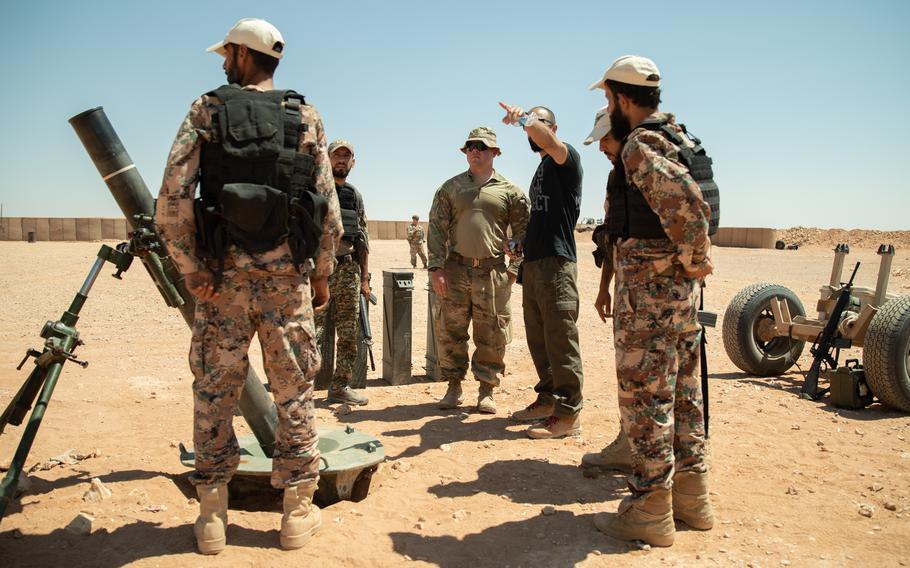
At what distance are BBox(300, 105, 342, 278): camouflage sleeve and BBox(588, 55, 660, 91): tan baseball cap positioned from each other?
1.46 meters

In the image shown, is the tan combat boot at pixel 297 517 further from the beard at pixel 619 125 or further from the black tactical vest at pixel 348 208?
the black tactical vest at pixel 348 208

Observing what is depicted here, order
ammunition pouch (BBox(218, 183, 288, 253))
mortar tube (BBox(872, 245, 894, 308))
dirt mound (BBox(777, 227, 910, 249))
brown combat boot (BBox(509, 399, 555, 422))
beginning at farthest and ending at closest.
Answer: dirt mound (BBox(777, 227, 910, 249)) → mortar tube (BBox(872, 245, 894, 308)) → brown combat boot (BBox(509, 399, 555, 422)) → ammunition pouch (BBox(218, 183, 288, 253))

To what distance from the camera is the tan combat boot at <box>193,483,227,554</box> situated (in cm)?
304

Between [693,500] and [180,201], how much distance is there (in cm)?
288

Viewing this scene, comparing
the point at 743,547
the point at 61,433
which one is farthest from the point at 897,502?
the point at 61,433

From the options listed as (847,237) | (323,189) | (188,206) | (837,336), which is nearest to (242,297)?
(188,206)

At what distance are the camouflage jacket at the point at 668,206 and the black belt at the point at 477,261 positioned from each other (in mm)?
2416

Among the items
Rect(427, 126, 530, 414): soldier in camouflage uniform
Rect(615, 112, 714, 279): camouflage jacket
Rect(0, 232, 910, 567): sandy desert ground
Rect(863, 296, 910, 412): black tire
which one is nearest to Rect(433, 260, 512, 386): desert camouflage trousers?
Rect(427, 126, 530, 414): soldier in camouflage uniform

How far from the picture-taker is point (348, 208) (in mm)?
5984

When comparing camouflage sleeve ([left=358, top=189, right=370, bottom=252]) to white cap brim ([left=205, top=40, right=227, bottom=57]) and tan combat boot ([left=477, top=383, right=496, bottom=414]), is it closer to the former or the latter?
tan combat boot ([left=477, top=383, right=496, bottom=414])

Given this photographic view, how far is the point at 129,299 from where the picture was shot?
42.3ft

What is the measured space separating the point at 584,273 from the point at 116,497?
61.7 ft

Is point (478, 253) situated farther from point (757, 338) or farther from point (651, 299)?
point (757, 338)

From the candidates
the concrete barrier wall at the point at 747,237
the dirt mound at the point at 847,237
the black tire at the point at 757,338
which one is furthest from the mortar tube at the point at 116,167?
the dirt mound at the point at 847,237
